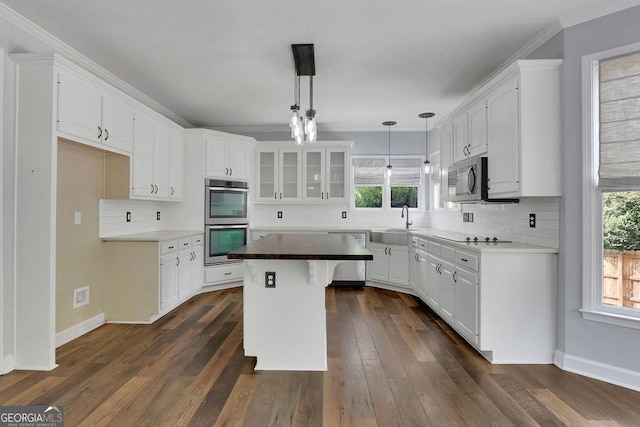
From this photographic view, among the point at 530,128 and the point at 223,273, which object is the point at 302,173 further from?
the point at 530,128

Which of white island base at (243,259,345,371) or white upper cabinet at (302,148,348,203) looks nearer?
white island base at (243,259,345,371)

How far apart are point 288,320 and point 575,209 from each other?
227 centimetres

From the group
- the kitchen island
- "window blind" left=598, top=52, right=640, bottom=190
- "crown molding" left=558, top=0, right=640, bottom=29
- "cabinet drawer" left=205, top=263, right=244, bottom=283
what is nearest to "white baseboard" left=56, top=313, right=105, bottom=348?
"cabinet drawer" left=205, top=263, right=244, bottom=283

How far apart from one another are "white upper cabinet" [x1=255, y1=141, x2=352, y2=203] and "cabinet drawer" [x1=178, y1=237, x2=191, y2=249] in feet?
4.93

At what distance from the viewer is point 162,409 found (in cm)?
200

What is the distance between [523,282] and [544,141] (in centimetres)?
111

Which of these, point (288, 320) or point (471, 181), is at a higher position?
point (471, 181)

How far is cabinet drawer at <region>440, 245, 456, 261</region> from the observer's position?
127 inches

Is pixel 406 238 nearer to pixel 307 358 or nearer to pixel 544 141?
pixel 544 141

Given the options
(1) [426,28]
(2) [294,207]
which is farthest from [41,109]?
(2) [294,207]

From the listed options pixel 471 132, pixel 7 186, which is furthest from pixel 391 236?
pixel 7 186

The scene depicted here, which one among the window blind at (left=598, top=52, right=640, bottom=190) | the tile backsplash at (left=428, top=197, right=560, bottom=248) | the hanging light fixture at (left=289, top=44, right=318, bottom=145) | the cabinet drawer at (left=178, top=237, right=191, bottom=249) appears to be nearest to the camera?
the window blind at (left=598, top=52, right=640, bottom=190)

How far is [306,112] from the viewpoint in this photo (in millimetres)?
2561

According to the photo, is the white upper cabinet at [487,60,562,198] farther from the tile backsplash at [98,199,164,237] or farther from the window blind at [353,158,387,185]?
the tile backsplash at [98,199,164,237]
